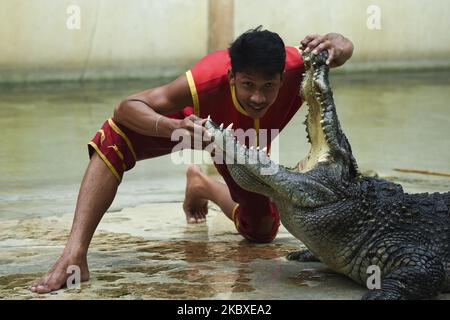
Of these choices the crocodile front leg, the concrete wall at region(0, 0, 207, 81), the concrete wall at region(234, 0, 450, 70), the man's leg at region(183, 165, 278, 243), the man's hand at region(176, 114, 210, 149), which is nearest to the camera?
the man's hand at region(176, 114, 210, 149)

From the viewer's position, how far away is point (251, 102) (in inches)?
150

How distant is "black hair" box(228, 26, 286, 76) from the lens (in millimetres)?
3691

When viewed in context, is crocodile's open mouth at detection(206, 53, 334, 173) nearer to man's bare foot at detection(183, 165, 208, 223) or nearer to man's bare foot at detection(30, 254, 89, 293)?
man's bare foot at detection(30, 254, 89, 293)

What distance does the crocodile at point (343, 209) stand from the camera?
3.57 meters

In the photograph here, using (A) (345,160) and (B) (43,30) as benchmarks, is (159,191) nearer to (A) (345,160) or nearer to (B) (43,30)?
(A) (345,160)

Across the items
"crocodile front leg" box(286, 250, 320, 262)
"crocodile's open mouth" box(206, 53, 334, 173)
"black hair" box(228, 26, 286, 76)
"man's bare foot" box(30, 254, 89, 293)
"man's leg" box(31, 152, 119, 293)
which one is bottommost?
"crocodile front leg" box(286, 250, 320, 262)

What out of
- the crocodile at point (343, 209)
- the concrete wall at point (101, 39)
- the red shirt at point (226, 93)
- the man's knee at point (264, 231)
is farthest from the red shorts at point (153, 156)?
the concrete wall at point (101, 39)

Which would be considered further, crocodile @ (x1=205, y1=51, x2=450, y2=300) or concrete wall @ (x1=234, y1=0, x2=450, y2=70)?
concrete wall @ (x1=234, y1=0, x2=450, y2=70)

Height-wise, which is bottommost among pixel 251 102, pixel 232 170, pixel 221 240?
pixel 221 240

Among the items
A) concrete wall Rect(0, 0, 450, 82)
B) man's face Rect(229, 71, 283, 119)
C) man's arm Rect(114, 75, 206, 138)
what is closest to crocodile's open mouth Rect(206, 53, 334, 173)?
man's face Rect(229, 71, 283, 119)

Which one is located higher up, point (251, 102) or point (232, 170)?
point (251, 102)

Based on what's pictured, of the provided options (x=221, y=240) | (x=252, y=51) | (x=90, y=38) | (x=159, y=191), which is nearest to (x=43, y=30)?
(x=90, y=38)

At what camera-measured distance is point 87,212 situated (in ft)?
12.8

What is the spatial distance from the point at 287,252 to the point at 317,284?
61 centimetres
